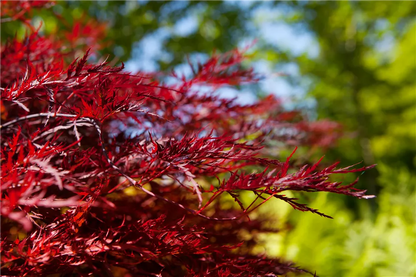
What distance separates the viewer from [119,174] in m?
1.14

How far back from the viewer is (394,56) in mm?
11016

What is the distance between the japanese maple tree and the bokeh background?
2217mm

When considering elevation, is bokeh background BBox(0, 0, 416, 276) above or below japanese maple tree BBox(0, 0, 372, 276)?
above

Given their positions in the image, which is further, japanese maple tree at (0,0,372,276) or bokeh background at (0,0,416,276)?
bokeh background at (0,0,416,276)

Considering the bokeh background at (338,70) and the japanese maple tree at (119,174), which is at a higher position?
the bokeh background at (338,70)

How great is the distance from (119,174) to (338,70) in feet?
30.3

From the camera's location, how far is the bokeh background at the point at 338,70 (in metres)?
3.83

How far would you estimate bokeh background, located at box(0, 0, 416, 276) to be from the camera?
12.6 feet

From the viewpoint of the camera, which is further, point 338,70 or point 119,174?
point 338,70

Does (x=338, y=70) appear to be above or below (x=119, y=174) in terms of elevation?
above

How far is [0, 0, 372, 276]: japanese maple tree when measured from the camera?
964mm

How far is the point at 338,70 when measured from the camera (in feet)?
30.7

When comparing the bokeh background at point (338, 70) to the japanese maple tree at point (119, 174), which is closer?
the japanese maple tree at point (119, 174)

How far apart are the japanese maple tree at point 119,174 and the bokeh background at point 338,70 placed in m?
2.22
